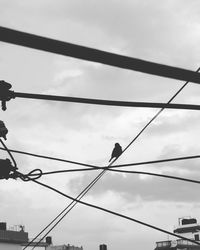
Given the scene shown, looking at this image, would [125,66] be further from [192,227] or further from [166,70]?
[192,227]

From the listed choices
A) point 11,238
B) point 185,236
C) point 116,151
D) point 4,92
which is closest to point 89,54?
point 4,92

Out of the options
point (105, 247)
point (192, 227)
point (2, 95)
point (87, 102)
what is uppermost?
point (192, 227)

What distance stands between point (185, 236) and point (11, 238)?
22.8 meters

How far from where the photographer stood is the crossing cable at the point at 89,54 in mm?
2246

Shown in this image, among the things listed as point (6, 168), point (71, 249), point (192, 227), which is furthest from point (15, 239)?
point (6, 168)

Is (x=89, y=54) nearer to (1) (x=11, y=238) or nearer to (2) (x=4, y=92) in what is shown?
(2) (x=4, y=92)

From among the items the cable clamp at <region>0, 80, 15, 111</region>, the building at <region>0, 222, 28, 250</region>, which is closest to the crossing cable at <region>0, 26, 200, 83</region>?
the cable clamp at <region>0, 80, 15, 111</region>

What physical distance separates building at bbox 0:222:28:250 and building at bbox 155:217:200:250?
49.3 feet

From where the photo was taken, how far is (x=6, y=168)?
17.3 feet

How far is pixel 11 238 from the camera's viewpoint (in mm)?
44312

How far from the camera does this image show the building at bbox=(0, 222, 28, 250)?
43706 mm

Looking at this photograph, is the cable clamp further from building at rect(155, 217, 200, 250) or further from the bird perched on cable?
building at rect(155, 217, 200, 250)

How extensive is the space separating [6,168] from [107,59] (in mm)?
3063

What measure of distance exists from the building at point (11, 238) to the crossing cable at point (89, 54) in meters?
42.6
